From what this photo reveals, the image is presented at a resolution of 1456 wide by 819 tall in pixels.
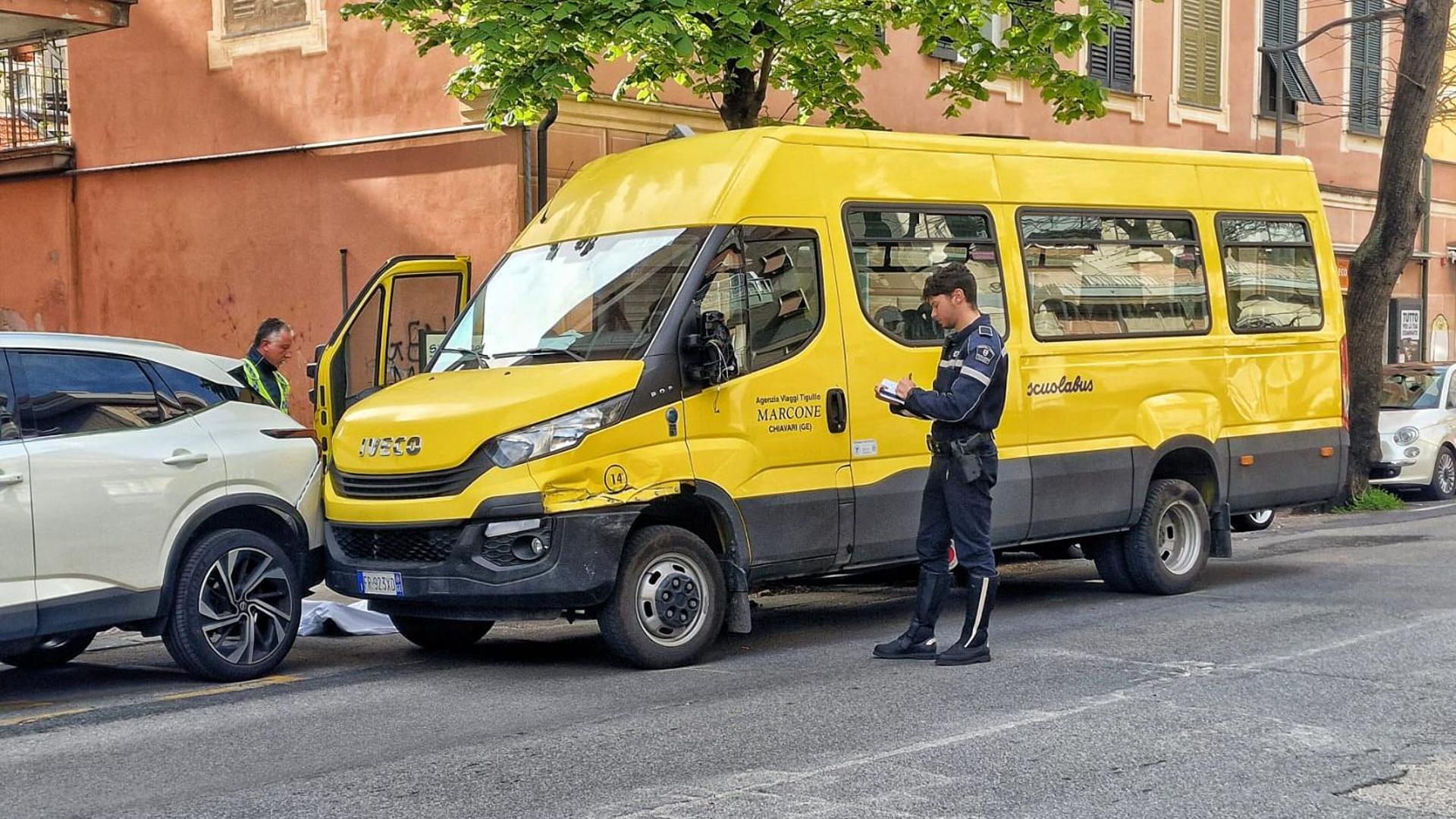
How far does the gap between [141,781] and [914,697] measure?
10.6 ft

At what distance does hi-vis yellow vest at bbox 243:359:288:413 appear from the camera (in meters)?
9.94

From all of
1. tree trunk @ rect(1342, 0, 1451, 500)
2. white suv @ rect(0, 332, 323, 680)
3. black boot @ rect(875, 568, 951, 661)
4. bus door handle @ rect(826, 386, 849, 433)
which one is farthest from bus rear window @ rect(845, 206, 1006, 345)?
tree trunk @ rect(1342, 0, 1451, 500)

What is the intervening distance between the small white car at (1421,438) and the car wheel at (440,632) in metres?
12.9

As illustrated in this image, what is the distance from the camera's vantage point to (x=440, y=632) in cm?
958

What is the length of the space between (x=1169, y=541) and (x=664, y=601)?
4.09 metres

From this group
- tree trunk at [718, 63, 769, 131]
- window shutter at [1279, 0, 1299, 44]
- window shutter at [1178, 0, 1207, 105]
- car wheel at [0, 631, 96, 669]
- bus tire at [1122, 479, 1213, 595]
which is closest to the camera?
car wheel at [0, 631, 96, 669]

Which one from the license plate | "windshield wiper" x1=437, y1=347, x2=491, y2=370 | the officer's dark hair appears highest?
the officer's dark hair

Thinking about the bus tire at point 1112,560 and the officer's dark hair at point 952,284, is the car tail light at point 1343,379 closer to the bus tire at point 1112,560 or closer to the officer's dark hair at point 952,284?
the bus tire at point 1112,560

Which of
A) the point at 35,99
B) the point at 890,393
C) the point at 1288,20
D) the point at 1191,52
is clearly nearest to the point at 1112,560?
the point at 890,393

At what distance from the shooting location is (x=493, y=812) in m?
5.82

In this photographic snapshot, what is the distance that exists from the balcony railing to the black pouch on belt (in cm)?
1537

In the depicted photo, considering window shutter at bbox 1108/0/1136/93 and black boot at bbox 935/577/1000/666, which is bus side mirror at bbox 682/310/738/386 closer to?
black boot at bbox 935/577/1000/666

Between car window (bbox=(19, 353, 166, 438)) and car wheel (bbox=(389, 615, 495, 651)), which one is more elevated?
car window (bbox=(19, 353, 166, 438))

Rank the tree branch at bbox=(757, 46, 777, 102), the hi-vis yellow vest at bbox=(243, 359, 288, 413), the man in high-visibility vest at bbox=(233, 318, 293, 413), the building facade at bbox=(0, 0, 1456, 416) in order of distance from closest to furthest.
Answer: the hi-vis yellow vest at bbox=(243, 359, 288, 413), the man in high-visibility vest at bbox=(233, 318, 293, 413), the tree branch at bbox=(757, 46, 777, 102), the building facade at bbox=(0, 0, 1456, 416)
